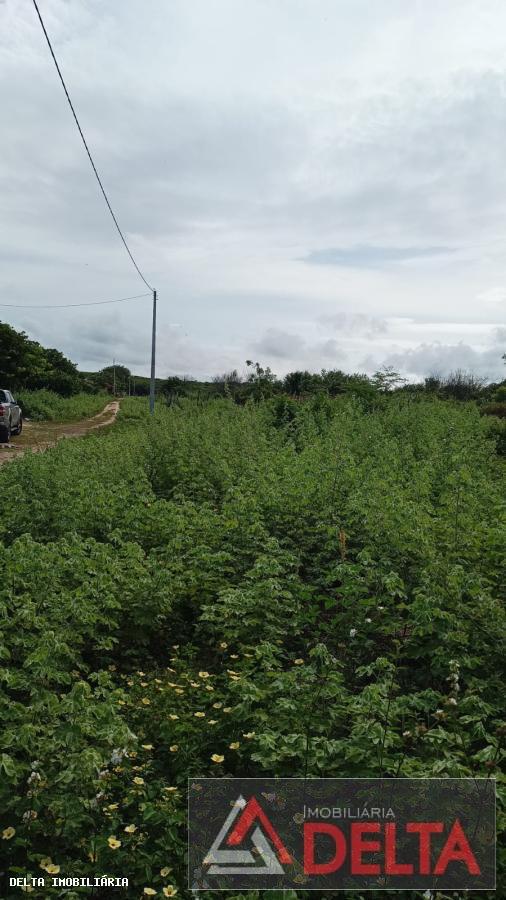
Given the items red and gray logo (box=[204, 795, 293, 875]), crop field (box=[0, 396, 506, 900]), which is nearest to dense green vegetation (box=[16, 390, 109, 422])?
crop field (box=[0, 396, 506, 900])

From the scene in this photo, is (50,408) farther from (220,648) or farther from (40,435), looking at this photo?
(220,648)

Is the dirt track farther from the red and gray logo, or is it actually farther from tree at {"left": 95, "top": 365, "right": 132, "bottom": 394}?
tree at {"left": 95, "top": 365, "right": 132, "bottom": 394}

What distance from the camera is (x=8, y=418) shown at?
20.6 metres

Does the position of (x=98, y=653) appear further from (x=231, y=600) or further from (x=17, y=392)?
(x=17, y=392)

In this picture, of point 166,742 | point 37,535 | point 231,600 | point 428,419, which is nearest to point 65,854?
point 166,742

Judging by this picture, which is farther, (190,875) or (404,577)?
(404,577)

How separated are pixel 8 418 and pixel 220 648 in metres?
17.6

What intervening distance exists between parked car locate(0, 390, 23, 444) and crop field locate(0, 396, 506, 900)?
11.6 m

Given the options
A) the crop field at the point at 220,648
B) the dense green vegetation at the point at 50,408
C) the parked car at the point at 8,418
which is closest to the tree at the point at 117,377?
the dense green vegetation at the point at 50,408

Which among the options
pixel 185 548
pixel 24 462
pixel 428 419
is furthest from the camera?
pixel 428 419

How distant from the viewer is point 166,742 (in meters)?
3.81

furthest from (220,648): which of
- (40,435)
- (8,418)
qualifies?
(40,435)

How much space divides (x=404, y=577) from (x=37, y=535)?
4019mm

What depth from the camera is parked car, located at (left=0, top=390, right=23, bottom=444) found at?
20016 mm
